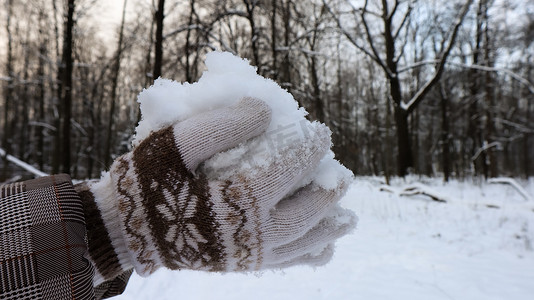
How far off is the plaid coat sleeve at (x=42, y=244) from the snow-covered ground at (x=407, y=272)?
48.5 inches

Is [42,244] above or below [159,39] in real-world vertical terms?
below

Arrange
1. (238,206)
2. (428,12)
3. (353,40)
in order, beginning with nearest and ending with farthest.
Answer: (238,206)
(353,40)
(428,12)

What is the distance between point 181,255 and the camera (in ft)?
3.20

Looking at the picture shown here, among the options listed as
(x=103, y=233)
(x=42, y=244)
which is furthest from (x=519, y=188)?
(x=42, y=244)

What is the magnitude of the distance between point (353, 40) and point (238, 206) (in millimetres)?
9670

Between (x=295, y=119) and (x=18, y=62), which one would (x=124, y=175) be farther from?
(x=18, y=62)

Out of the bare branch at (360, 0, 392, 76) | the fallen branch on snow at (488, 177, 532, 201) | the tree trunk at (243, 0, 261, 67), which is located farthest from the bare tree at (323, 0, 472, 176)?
the fallen branch on snow at (488, 177, 532, 201)

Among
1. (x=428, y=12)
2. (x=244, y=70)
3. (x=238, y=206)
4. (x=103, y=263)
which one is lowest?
Answer: (x=103, y=263)

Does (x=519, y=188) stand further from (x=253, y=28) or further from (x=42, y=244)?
(x=253, y=28)

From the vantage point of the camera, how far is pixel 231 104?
41.4 inches

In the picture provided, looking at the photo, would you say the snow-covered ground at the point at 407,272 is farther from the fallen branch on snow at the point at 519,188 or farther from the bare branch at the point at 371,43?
the bare branch at the point at 371,43

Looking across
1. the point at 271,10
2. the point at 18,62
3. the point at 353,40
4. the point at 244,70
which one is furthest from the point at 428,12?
the point at 18,62

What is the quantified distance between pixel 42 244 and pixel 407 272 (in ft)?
9.68

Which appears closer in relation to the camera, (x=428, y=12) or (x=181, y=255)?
(x=181, y=255)
